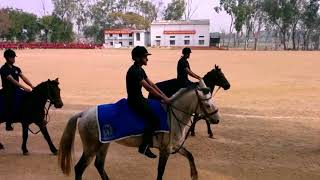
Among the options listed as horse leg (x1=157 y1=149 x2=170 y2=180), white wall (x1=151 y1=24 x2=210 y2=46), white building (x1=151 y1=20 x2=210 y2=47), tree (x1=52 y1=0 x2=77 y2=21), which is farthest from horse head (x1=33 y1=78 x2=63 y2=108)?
tree (x1=52 y1=0 x2=77 y2=21)

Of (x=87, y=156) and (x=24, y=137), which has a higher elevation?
(x=87, y=156)

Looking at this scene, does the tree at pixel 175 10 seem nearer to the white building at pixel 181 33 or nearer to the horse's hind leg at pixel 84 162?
the white building at pixel 181 33

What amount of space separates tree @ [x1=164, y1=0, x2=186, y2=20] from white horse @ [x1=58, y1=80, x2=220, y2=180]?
121 meters

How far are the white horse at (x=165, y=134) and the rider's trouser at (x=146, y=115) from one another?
0.57 feet

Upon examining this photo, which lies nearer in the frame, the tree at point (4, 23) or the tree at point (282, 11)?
the tree at point (4, 23)

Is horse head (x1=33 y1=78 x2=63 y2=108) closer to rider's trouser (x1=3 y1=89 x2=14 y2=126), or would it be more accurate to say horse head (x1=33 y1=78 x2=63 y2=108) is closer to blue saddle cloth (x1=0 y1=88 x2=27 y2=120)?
blue saddle cloth (x1=0 y1=88 x2=27 y2=120)

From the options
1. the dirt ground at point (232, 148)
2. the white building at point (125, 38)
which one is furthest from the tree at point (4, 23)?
the dirt ground at point (232, 148)

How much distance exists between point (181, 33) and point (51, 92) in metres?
92.0

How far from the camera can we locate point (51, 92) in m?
9.20

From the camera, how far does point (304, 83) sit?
79.6 feet

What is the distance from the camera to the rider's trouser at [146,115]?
22.4 feet

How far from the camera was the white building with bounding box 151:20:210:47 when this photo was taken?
324 feet

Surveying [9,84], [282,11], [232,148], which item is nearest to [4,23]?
[282,11]

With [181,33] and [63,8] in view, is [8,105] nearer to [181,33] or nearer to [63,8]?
[181,33]
